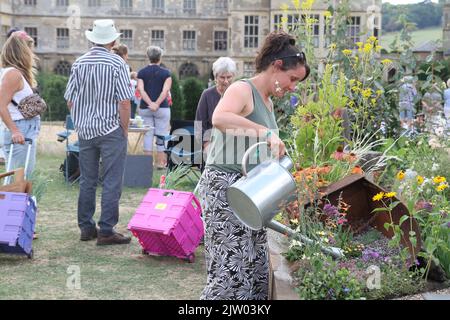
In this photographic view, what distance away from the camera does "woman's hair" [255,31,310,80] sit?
128 inches

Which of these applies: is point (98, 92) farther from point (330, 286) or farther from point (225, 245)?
point (330, 286)

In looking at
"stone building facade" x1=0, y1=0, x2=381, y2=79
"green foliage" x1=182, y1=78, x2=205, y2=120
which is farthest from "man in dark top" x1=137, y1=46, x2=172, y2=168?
"stone building facade" x1=0, y1=0, x2=381, y2=79

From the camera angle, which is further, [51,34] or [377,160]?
[51,34]

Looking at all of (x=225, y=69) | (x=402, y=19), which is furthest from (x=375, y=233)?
(x=402, y=19)

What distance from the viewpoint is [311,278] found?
9.96 feet

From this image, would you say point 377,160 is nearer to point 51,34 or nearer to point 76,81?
point 76,81

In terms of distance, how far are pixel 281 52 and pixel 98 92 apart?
236 centimetres

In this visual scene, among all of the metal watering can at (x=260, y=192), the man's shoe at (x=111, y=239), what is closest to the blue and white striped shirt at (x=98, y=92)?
the man's shoe at (x=111, y=239)

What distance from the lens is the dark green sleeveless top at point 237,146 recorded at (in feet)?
10.7

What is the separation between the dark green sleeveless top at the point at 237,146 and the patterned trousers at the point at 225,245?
0.04m

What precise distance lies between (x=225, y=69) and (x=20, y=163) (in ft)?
5.83

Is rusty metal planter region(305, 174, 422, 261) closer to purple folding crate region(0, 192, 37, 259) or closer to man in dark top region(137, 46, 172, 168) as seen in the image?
purple folding crate region(0, 192, 37, 259)

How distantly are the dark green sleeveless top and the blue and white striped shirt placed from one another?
214 cm
